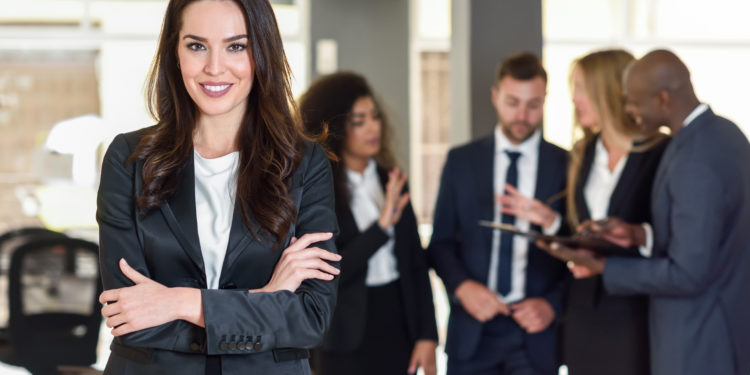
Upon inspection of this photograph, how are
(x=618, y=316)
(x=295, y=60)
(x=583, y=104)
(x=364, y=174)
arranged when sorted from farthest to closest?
(x=295, y=60), (x=364, y=174), (x=583, y=104), (x=618, y=316)

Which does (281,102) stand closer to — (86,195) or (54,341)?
(54,341)

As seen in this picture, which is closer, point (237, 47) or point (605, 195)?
point (237, 47)

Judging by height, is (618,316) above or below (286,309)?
below

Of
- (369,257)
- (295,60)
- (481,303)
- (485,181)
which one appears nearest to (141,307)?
(369,257)

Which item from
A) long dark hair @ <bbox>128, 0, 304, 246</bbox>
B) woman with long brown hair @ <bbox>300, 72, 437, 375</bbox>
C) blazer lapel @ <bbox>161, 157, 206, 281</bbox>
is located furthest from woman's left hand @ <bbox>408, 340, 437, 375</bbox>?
blazer lapel @ <bbox>161, 157, 206, 281</bbox>

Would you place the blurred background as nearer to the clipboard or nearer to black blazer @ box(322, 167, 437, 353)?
black blazer @ box(322, 167, 437, 353)

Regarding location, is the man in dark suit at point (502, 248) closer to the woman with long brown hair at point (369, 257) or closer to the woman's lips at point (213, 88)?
the woman with long brown hair at point (369, 257)

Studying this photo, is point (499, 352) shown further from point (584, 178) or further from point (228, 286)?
point (228, 286)

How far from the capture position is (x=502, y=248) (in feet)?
10.7

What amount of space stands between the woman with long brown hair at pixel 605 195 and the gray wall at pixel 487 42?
1.14 m

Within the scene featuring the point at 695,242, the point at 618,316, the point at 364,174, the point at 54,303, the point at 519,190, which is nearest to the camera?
the point at 695,242

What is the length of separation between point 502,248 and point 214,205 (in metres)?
1.66

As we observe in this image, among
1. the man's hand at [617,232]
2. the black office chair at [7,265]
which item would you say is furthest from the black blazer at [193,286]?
the black office chair at [7,265]

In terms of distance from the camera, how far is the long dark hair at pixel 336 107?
332cm
